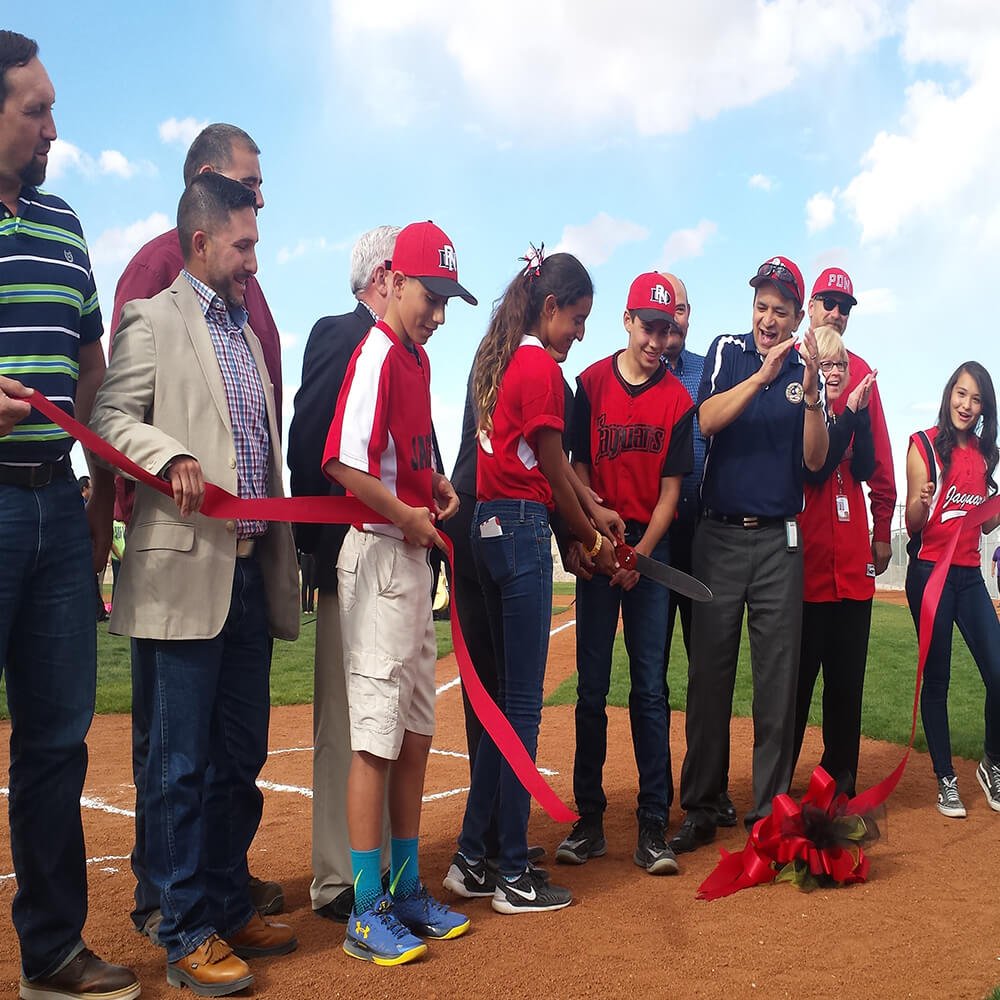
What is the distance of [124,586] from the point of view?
3455 millimetres

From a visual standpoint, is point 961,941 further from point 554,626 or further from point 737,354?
point 554,626

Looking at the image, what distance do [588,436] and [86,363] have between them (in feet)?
7.79

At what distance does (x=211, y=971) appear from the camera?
3270 mm

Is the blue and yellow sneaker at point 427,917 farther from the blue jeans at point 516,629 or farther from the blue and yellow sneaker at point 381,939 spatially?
the blue jeans at point 516,629

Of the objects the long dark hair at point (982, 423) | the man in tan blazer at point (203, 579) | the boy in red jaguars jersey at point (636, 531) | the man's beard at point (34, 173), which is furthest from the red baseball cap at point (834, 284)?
the man's beard at point (34, 173)

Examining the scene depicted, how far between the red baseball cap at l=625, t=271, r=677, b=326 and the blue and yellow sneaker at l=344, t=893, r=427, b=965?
2.77 meters

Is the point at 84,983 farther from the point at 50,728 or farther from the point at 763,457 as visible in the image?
the point at 763,457

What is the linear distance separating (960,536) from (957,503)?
1.21 ft

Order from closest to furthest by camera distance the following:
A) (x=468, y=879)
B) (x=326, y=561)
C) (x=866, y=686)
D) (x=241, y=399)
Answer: (x=241, y=399)
(x=326, y=561)
(x=468, y=879)
(x=866, y=686)

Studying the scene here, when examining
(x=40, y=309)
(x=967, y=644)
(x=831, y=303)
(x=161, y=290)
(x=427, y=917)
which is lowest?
(x=427, y=917)

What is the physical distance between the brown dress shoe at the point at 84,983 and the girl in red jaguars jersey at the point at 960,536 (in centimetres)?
450

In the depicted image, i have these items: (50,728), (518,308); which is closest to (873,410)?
(518,308)

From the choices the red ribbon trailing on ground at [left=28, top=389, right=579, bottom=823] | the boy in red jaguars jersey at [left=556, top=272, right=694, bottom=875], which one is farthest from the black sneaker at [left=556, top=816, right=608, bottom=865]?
the red ribbon trailing on ground at [left=28, top=389, right=579, bottom=823]

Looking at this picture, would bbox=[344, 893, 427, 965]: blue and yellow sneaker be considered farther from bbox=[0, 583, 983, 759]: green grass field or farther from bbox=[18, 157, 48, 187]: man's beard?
bbox=[0, 583, 983, 759]: green grass field
